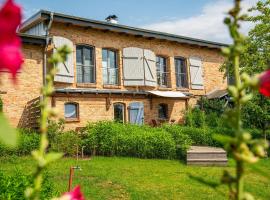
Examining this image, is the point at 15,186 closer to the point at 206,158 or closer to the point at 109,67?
the point at 206,158

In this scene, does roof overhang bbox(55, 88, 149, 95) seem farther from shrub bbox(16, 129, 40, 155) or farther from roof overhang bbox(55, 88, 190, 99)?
shrub bbox(16, 129, 40, 155)

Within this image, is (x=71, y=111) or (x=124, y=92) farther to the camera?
(x=124, y=92)

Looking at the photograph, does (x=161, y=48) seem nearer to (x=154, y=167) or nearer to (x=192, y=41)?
(x=192, y=41)

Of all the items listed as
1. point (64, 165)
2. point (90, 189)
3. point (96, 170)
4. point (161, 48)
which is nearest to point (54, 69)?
point (90, 189)

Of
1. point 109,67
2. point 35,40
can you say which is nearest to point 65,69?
point 35,40

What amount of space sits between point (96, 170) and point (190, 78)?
12.6m

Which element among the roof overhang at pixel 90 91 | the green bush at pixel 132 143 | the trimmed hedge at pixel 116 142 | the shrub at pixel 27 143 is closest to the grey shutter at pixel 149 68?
the roof overhang at pixel 90 91

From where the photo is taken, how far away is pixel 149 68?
20.5 m

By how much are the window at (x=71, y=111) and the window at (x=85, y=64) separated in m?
1.16

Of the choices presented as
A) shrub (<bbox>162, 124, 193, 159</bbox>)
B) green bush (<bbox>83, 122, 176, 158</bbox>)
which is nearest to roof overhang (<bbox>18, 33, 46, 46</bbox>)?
green bush (<bbox>83, 122, 176, 158</bbox>)

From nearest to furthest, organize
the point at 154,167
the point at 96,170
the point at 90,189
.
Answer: the point at 90,189, the point at 96,170, the point at 154,167

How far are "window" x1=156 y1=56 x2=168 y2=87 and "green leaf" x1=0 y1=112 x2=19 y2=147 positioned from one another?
69.4 ft

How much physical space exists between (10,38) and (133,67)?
19555 millimetres

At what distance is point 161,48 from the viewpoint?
21781 millimetres
